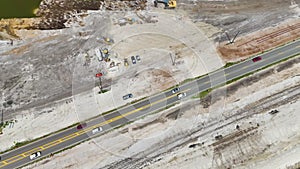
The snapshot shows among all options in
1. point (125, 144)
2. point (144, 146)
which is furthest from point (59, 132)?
point (144, 146)

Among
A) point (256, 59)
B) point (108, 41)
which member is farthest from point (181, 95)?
point (108, 41)

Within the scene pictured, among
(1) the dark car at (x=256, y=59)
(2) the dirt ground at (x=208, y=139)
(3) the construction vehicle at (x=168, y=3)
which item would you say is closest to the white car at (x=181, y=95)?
(2) the dirt ground at (x=208, y=139)

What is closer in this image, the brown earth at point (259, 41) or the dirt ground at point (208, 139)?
the dirt ground at point (208, 139)

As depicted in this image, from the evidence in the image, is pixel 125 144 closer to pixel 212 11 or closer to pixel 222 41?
pixel 222 41

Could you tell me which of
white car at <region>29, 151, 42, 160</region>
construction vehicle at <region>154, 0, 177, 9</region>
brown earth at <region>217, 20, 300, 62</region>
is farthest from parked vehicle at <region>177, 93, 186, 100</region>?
white car at <region>29, 151, 42, 160</region>

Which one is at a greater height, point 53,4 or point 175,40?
point 53,4

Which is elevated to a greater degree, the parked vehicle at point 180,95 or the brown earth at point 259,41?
the brown earth at point 259,41

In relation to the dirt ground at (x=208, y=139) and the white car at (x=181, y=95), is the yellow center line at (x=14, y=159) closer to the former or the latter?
the dirt ground at (x=208, y=139)

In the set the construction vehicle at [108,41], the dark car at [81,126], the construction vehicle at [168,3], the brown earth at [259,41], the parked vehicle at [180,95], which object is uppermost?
the construction vehicle at [168,3]
